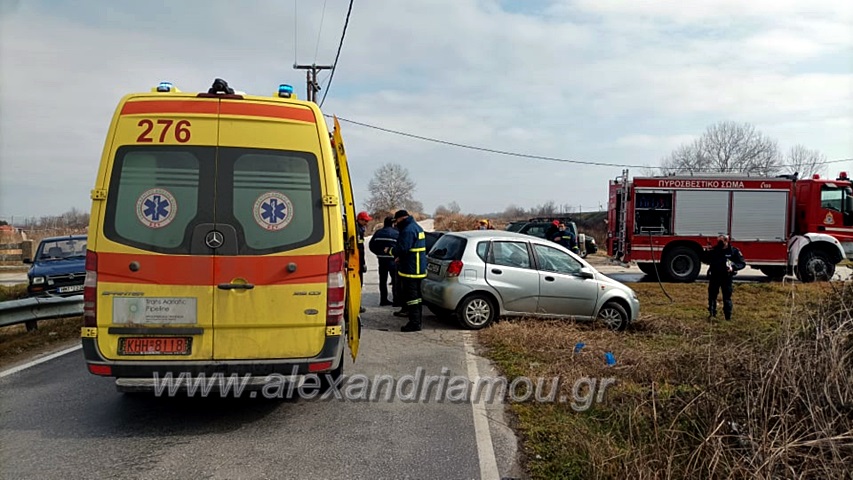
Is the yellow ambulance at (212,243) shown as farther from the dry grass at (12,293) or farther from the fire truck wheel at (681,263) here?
the fire truck wheel at (681,263)

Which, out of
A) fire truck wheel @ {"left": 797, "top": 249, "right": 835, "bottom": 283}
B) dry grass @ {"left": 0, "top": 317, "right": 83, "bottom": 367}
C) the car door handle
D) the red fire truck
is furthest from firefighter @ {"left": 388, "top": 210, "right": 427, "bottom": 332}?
fire truck wheel @ {"left": 797, "top": 249, "right": 835, "bottom": 283}

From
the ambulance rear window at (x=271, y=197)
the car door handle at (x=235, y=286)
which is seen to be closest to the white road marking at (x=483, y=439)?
the ambulance rear window at (x=271, y=197)

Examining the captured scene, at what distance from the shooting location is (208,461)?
3.95 meters

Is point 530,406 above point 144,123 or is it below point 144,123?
below

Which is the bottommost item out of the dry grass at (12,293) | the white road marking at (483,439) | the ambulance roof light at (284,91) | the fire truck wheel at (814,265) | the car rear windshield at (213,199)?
the dry grass at (12,293)

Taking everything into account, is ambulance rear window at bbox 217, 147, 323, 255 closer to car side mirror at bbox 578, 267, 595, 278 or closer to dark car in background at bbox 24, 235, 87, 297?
car side mirror at bbox 578, 267, 595, 278

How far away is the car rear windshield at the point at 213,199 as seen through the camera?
13.9ft

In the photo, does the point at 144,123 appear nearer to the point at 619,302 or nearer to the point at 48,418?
the point at 48,418

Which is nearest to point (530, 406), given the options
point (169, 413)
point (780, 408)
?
point (780, 408)

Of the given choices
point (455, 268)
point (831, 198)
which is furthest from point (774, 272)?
point (455, 268)

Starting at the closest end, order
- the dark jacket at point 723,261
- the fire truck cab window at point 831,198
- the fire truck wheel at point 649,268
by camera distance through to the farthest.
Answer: the dark jacket at point 723,261, the fire truck cab window at point 831,198, the fire truck wheel at point 649,268

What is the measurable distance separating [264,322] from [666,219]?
14.9 metres

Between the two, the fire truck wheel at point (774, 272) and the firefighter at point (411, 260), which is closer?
the firefighter at point (411, 260)

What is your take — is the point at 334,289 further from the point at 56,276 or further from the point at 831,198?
the point at 831,198
